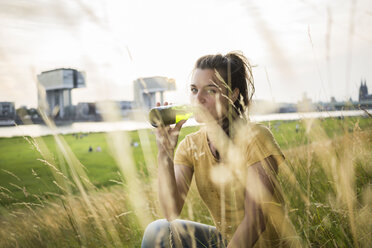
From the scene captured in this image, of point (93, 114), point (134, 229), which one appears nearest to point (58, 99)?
point (93, 114)

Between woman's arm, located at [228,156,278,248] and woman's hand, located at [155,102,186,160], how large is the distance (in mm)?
417

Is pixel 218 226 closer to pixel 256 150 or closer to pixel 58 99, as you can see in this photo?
pixel 256 150

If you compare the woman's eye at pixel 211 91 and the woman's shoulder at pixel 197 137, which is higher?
the woman's eye at pixel 211 91

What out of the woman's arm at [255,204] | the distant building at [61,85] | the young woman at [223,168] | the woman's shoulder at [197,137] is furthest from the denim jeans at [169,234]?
the distant building at [61,85]

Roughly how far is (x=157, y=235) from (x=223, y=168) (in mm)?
510

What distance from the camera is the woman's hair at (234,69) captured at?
1.45m

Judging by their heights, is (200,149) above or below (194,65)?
below

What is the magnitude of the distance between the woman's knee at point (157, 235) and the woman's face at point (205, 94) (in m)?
0.62

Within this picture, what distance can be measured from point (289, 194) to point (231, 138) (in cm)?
44

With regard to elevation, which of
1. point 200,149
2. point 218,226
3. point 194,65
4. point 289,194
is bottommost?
point 218,226

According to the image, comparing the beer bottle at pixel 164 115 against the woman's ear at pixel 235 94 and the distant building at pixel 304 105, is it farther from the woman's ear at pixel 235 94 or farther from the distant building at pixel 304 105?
the distant building at pixel 304 105

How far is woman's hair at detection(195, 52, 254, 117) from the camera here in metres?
1.45

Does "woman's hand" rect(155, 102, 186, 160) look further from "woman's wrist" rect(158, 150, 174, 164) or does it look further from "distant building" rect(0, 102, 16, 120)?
"distant building" rect(0, 102, 16, 120)

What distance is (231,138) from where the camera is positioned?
1.43 m
